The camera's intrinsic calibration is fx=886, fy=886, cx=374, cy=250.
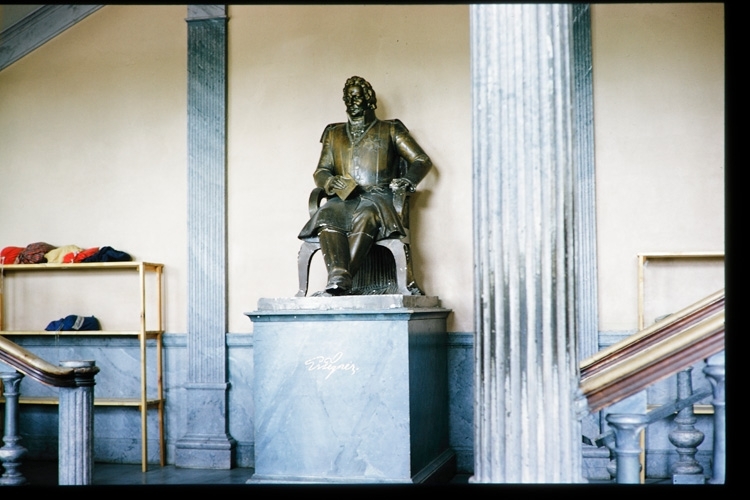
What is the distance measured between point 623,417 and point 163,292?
4.76 metres

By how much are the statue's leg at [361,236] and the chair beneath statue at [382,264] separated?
0.47 ft

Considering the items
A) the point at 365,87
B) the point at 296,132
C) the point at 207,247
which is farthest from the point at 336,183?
the point at 207,247

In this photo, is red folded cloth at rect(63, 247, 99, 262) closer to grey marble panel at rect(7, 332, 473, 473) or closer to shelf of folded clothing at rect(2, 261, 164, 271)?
shelf of folded clothing at rect(2, 261, 164, 271)

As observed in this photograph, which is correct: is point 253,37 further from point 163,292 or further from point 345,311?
point 345,311

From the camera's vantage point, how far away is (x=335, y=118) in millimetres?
6578

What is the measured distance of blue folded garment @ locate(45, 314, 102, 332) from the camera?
664 centimetres

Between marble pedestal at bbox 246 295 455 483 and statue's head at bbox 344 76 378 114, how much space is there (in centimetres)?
147

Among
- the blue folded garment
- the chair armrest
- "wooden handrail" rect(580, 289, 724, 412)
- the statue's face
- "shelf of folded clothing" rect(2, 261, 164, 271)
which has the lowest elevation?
the blue folded garment

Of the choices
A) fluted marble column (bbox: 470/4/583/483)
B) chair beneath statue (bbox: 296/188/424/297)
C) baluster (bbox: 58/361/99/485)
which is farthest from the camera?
chair beneath statue (bbox: 296/188/424/297)

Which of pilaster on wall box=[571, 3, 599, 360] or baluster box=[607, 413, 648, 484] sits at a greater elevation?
pilaster on wall box=[571, 3, 599, 360]

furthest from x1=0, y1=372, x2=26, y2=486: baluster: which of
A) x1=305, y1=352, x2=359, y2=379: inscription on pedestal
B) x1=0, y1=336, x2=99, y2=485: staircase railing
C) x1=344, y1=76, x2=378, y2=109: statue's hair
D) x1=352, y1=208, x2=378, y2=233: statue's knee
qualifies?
x1=344, y1=76, x2=378, y2=109: statue's hair

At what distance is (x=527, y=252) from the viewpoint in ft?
9.04

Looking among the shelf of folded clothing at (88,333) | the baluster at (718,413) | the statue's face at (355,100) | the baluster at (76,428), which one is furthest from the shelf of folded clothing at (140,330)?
the baluster at (718,413)

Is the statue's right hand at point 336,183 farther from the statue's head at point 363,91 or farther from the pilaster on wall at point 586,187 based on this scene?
the pilaster on wall at point 586,187
